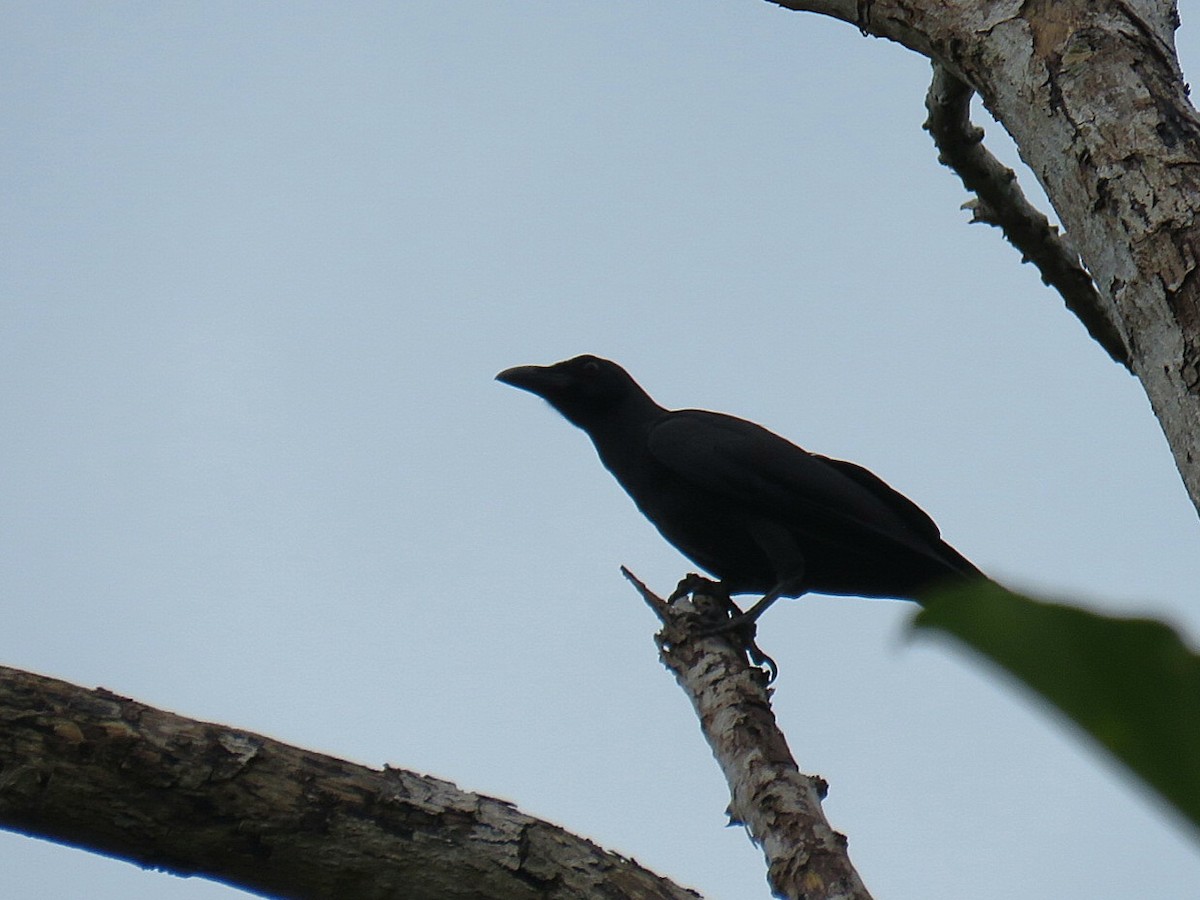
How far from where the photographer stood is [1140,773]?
0.51 m

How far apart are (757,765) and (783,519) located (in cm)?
241

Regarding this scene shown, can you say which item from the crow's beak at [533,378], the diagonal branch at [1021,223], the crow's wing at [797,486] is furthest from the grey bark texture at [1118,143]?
the crow's beak at [533,378]

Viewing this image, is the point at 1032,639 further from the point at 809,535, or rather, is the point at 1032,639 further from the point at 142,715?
the point at 809,535

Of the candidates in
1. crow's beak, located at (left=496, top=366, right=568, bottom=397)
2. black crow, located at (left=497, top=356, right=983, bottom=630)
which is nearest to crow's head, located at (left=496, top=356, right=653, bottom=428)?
crow's beak, located at (left=496, top=366, right=568, bottom=397)

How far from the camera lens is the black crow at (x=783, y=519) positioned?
532 cm

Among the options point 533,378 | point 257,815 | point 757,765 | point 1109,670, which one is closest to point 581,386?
point 533,378

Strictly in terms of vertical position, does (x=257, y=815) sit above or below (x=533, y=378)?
below

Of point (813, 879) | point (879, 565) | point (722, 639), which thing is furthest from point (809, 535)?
point (813, 879)

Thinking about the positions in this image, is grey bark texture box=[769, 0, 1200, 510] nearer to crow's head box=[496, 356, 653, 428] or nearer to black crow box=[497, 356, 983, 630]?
black crow box=[497, 356, 983, 630]

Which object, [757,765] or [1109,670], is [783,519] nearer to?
[757,765]

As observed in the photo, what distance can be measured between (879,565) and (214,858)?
3.66 metres

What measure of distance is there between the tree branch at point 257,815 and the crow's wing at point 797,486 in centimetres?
309

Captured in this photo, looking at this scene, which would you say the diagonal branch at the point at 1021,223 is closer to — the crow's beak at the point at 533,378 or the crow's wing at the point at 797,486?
the crow's wing at the point at 797,486

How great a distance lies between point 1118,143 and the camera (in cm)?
298
